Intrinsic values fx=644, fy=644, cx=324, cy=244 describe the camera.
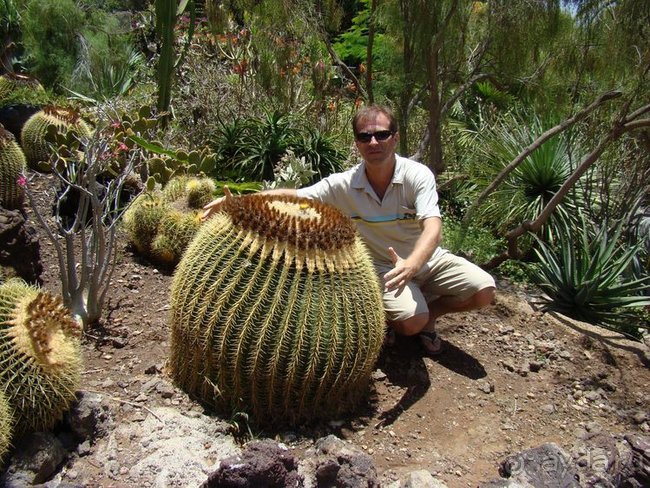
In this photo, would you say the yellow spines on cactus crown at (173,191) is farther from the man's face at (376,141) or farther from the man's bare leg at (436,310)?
the man's bare leg at (436,310)

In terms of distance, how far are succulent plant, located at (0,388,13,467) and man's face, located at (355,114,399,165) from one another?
84.7 inches

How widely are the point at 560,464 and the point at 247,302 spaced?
57.9 inches

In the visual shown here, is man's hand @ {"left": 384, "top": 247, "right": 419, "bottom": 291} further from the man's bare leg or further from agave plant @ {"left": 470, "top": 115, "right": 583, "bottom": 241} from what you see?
agave plant @ {"left": 470, "top": 115, "right": 583, "bottom": 241}

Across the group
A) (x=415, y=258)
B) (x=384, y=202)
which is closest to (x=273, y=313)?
(x=415, y=258)

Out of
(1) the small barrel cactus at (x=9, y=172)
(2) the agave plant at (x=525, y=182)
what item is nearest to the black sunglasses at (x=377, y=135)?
(1) the small barrel cactus at (x=9, y=172)

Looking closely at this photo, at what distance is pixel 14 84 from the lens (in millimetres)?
10758

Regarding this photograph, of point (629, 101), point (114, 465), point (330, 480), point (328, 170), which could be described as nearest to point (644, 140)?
point (629, 101)

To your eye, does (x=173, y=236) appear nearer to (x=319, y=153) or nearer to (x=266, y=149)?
(x=266, y=149)

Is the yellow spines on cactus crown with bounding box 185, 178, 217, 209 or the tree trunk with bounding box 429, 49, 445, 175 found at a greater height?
the tree trunk with bounding box 429, 49, 445, 175

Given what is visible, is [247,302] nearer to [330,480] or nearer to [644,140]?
[330,480]

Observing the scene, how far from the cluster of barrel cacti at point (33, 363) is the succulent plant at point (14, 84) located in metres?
7.53

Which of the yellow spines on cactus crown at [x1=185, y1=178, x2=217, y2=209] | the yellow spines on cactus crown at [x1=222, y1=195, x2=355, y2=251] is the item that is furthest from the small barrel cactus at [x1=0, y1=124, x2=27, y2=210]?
the yellow spines on cactus crown at [x1=222, y1=195, x2=355, y2=251]

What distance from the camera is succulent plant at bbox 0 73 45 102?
9758 mm

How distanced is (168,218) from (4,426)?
260 centimetres
